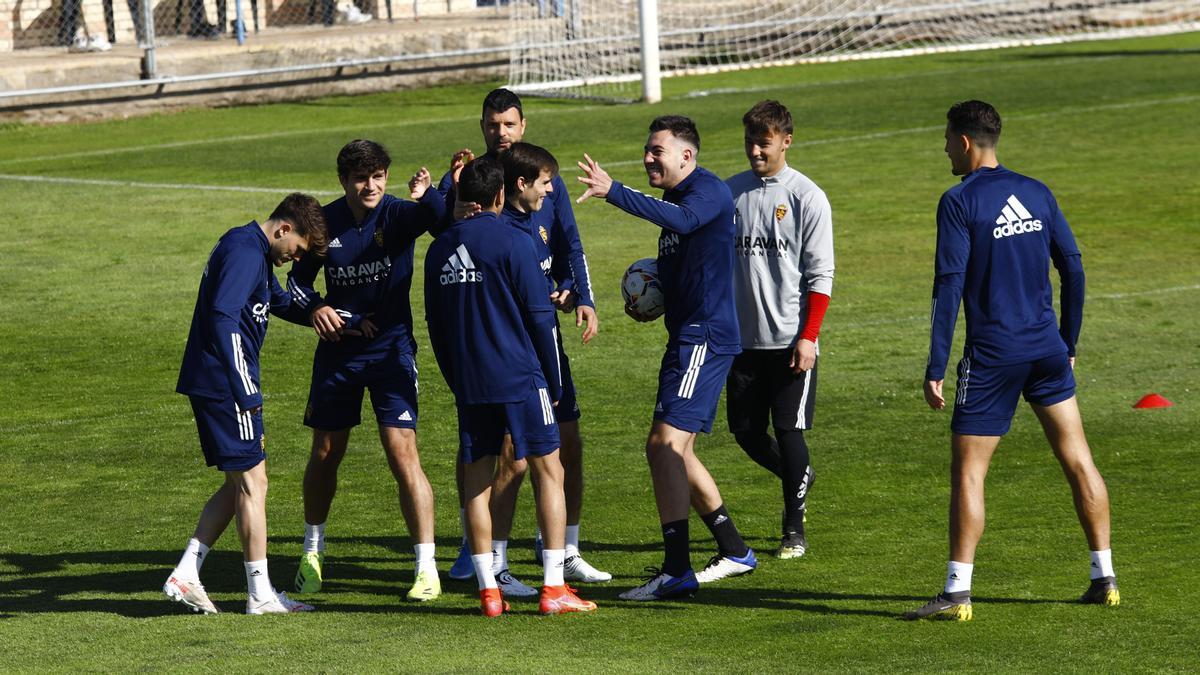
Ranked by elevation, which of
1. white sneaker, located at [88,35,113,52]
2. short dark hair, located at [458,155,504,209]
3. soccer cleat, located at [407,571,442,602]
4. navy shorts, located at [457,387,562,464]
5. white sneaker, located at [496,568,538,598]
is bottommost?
white sneaker, located at [496,568,538,598]

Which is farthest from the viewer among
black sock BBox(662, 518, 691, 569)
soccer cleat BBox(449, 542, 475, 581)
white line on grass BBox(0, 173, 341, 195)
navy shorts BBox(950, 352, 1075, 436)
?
white line on grass BBox(0, 173, 341, 195)

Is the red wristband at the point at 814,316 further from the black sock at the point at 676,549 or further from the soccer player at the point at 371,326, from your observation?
Result: the soccer player at the point at 371,326

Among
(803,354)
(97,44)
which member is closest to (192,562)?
(803,354)

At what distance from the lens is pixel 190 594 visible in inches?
297

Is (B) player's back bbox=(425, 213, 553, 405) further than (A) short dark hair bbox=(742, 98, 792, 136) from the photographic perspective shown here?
No

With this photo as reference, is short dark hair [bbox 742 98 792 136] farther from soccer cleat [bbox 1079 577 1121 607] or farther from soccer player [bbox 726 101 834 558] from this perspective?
soccer cleat [bbox 1079 577 1121 607]

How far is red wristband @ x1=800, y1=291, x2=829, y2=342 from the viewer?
331 inches

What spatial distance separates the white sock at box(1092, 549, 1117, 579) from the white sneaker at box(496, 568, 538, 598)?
2.31 meters

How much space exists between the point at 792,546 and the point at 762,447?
602 millimetres

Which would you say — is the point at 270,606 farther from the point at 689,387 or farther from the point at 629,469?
the point at 629,469

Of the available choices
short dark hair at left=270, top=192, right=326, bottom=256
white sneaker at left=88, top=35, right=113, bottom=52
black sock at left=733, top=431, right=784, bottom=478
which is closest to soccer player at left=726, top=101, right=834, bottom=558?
black sock at left=733, top=431, right=784, bottom=478

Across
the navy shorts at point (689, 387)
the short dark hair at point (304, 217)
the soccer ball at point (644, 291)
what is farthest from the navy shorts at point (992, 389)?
the short dark hair at point (304, 217)

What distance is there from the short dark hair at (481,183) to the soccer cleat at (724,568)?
1894 mm

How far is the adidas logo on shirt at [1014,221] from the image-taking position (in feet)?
23.2
